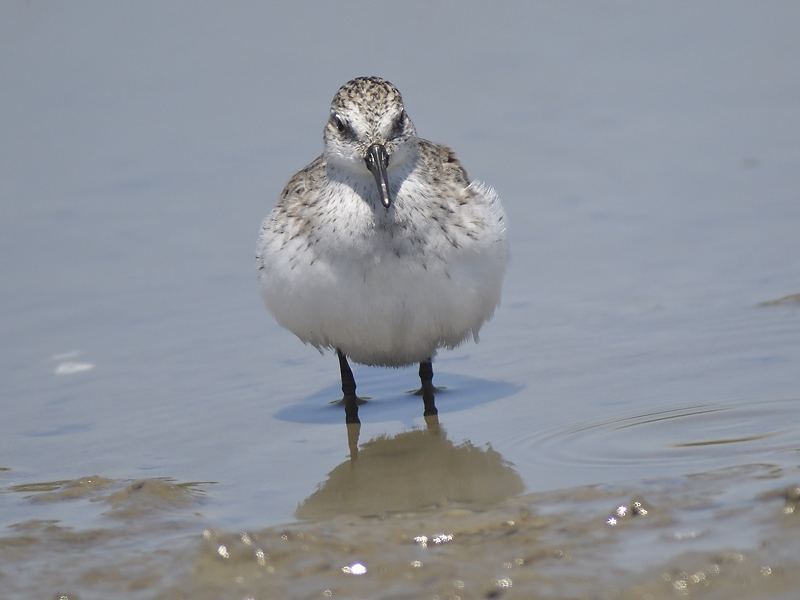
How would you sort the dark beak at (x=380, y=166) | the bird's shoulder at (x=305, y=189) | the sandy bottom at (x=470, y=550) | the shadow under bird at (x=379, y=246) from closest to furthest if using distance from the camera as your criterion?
the sandy bottom at (x=470, y=550), the dark beak at (x=380, y=166), the shadow under bird at (x=379, y=246), the bird's shoulder at (x=305, y=189)

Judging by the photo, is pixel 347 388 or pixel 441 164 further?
pixel 347 388

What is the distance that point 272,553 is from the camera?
14.1ft

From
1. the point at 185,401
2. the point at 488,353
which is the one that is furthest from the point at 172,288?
the point at 488,353

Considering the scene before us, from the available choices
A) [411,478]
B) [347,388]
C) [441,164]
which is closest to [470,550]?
[411,478]

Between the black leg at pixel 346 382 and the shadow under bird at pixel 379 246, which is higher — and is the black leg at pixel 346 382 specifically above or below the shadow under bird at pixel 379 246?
below

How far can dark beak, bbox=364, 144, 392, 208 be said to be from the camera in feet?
20.1

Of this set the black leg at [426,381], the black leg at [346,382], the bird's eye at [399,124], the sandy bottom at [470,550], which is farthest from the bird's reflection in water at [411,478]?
the bird's eye at [399,124]

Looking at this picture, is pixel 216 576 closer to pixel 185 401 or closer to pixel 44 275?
pixel 185 401

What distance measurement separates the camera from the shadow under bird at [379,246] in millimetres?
6258

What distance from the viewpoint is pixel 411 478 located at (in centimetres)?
570

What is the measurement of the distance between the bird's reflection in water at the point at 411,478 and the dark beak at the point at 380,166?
1282 millimetres

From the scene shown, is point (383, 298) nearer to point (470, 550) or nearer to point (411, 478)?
point (411, 478)

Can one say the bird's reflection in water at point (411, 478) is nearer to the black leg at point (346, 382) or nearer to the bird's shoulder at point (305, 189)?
the black leg at point (346, 382)

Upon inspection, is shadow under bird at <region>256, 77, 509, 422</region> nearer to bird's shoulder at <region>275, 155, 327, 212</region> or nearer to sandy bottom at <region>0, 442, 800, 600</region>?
bird's shoulder at <region>275, 155, 327, 212</region>
